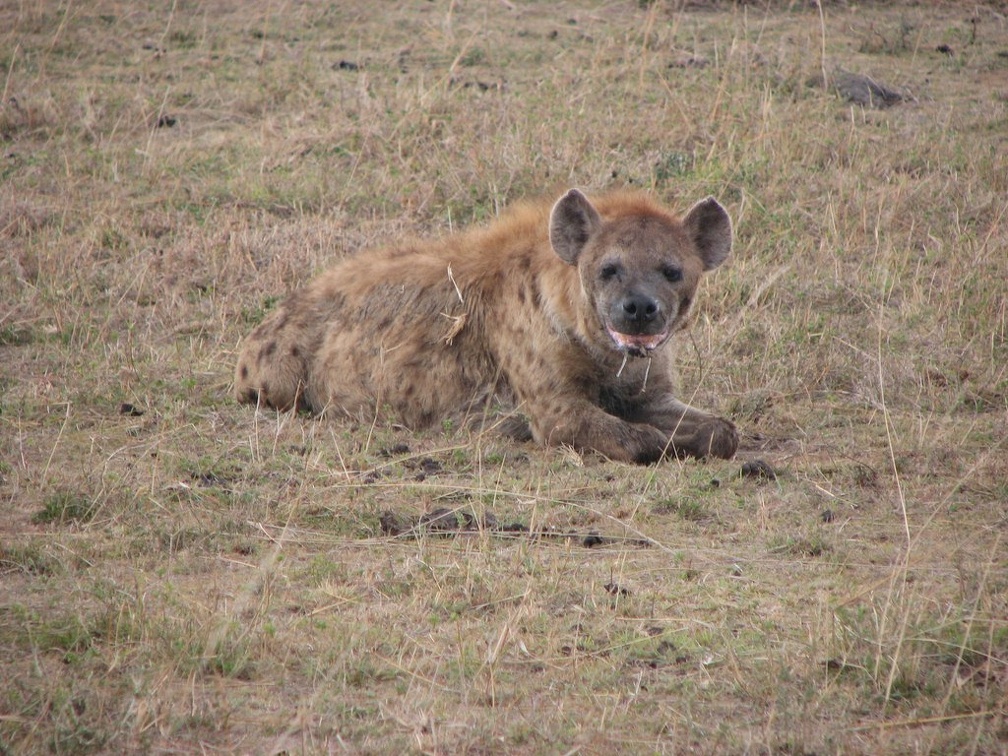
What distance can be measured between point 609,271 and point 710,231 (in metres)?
0.52

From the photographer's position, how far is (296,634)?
3396 mm

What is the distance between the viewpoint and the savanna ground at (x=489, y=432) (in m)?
3.12

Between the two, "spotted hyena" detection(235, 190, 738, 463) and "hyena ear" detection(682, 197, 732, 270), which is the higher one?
"hyena ear" detection(682, 197, 732, 270)

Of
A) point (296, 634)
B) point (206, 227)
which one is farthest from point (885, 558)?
point (206, 227)

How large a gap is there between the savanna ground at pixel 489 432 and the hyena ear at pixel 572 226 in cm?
77

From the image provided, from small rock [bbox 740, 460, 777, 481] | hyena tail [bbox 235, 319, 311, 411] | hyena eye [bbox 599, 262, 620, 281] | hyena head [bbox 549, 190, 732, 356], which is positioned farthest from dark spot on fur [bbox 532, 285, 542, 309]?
small rock [bbox 740, 460, 777, 481]

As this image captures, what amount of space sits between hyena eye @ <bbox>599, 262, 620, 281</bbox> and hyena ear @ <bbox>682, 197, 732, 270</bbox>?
1.32ft

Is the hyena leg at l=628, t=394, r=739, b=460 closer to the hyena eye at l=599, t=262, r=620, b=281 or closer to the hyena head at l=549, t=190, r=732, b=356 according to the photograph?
the hyena head at l=549, t=190, r=732, b=356

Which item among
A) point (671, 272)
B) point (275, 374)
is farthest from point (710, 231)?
point (275, 374)

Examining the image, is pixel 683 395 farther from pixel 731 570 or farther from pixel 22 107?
pixel 22 107

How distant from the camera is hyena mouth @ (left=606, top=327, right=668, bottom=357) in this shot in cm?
510

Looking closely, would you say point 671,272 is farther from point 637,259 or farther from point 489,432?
point 489,432

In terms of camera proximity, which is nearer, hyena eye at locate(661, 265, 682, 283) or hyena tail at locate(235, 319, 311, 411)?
hyena eye at locate(661, 265, 682, 283)

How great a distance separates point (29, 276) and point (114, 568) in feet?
11.6
